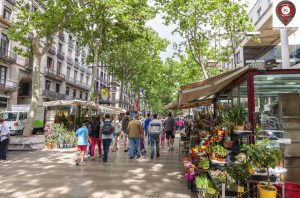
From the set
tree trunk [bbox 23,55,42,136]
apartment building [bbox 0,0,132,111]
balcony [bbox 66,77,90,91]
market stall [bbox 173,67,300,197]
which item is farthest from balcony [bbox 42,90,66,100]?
market stall [bbox 173,67,300,197]

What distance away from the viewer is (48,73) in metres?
34.2

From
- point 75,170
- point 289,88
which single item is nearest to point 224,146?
point 289,88

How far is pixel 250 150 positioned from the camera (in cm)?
419

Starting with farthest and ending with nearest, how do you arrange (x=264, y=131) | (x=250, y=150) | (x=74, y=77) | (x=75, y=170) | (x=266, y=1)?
(x=74, y=77), (x=266, y=1), (x=75, y=170), (x=264, y=131), (x=250, y=150)

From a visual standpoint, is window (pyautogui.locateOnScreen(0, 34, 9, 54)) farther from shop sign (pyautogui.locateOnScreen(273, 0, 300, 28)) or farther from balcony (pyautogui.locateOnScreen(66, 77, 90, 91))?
shop sign (pyautogui.locateOnScreen(273, 0, 300, 28))

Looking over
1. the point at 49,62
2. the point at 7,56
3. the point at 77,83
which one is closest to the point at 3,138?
the point at 7,56

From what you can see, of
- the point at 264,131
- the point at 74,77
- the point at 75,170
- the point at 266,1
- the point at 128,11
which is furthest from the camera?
the point at 74,77

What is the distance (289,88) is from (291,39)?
1392cm

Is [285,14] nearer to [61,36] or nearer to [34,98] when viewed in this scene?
[34,98]

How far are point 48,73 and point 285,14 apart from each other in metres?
32.6

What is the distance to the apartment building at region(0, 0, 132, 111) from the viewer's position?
26.5 meters

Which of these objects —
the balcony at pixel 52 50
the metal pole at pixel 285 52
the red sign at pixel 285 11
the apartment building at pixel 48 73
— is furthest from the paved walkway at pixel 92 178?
the balcony at pixel 52 50

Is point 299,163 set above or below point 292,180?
above

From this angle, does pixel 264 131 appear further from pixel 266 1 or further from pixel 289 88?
pixel 266 1
